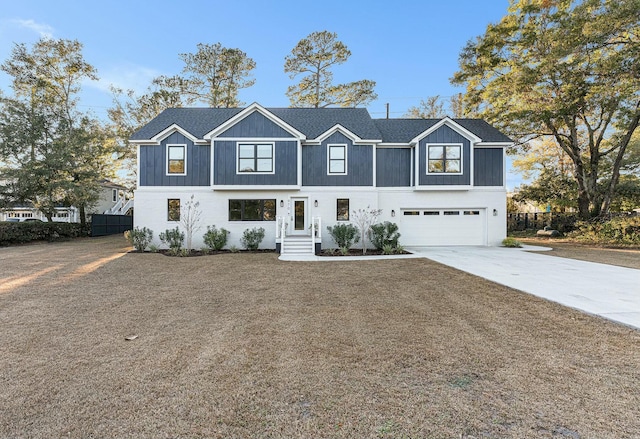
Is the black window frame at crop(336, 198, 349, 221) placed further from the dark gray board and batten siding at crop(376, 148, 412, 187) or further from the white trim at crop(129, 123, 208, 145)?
the white trim at crop(129, 123, 208, 145)

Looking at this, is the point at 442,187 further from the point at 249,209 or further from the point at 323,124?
the point at 249,209

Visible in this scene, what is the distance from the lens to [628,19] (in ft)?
47.7

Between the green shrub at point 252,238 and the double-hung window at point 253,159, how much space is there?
2836mm

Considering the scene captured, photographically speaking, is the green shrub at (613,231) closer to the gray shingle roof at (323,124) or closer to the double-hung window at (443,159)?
the gray shingle roof at (323,124)

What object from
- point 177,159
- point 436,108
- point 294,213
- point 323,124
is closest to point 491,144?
point 323,124

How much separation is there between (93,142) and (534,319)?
25733 millimetres

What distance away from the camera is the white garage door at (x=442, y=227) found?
50.5ft

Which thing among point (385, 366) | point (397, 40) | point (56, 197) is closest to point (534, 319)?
point (385, 366)

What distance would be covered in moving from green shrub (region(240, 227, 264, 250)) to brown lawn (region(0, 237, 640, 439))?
303 inches

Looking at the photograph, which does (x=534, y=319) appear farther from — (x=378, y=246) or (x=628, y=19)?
(x=628, y=19)

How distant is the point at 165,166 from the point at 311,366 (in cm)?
1403

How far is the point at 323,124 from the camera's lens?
16172 millimetres

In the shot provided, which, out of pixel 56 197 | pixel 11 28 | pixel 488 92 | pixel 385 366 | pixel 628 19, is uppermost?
pixel 11 28

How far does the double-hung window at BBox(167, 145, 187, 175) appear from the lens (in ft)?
48.0
